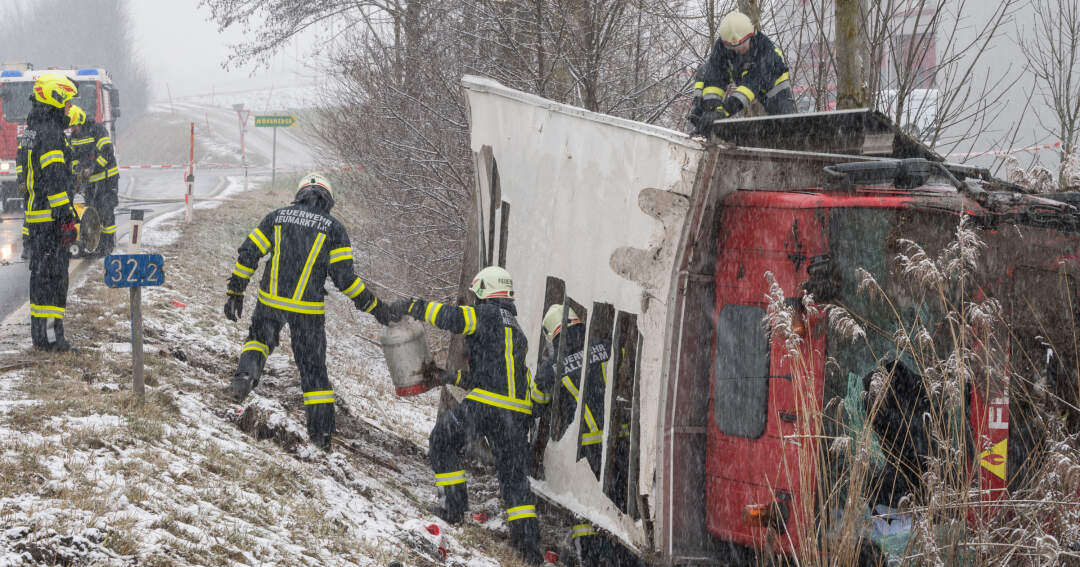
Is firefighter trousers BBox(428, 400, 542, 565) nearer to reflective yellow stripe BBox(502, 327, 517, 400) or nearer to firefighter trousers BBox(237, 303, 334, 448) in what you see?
reflective yellow stripe BBox(502, 327, 517, 400)

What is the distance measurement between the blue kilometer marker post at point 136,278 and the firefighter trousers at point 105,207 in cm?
389

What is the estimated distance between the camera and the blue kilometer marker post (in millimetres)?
5531

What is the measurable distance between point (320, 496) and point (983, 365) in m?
3.44

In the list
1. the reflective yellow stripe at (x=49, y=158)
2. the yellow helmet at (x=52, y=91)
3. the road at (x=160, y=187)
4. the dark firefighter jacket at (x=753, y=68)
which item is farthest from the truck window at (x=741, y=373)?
the road at (x=160, y=187)

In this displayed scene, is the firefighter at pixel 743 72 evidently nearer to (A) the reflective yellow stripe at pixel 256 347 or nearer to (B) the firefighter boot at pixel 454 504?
(B) the firefighter boot at pixel 454 504

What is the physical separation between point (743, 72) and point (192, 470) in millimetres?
4662

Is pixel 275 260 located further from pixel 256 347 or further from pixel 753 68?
pixel 753 68

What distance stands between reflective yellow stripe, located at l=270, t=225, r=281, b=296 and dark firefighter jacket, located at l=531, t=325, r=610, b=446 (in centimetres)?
175

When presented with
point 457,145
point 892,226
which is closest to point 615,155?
point 892,226

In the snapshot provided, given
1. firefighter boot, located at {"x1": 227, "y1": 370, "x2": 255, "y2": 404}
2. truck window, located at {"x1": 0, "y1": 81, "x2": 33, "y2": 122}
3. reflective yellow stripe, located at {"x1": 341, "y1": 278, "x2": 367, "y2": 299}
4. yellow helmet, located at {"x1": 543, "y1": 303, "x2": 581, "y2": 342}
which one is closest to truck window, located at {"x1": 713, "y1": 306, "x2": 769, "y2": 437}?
yellow helmet, located at {"x1": 543, "y1": 303, "x2": 581, "y2": 342}

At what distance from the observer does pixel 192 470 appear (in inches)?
189

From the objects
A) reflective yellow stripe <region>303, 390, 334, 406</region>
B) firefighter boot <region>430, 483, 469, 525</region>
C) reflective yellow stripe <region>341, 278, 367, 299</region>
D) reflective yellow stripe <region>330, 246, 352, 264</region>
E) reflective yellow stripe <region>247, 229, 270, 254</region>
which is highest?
reflective yellow stripe <region>247, 229, 270, 254</region>

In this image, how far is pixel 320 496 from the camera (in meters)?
5.18

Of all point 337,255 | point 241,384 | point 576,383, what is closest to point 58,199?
point 241,384
